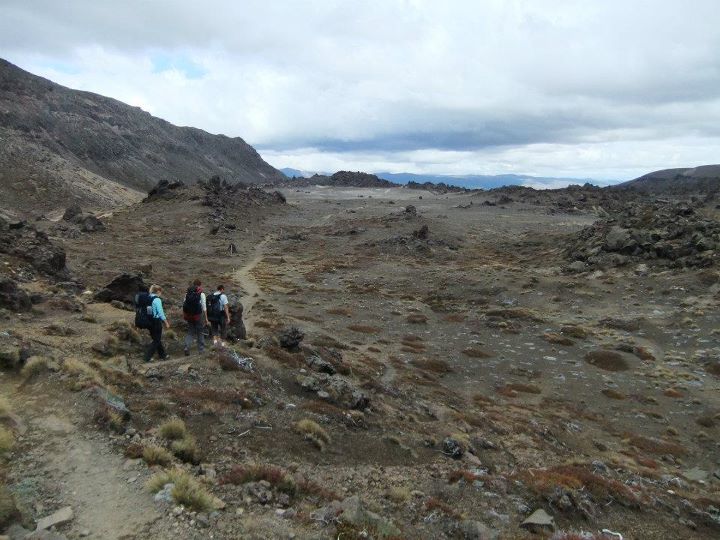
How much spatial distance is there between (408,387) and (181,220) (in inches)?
2891

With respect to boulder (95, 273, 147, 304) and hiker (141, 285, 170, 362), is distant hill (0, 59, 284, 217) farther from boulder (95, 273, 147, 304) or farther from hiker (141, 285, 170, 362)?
hiker (141, 285, 170, 362)

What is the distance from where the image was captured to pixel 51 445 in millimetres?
9875

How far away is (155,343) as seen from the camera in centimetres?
1795

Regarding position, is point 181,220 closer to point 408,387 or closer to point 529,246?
point 529,246

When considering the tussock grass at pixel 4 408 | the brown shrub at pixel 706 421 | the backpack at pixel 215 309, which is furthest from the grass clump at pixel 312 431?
the brown shrub at pixel 706 421

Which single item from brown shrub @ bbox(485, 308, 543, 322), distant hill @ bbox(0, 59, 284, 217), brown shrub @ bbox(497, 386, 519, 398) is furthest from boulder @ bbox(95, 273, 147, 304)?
distant hill @ bbox(0, 59, 284, 217)

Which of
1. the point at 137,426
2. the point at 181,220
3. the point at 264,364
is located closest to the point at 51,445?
the point at 137,426

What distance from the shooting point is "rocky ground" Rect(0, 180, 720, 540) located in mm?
9188

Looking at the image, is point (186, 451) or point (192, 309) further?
point (192, 309)

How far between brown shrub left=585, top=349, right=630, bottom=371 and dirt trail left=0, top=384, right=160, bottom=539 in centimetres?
3051

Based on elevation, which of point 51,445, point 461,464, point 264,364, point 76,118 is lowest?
point 461,464

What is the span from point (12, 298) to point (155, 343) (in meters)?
6.94

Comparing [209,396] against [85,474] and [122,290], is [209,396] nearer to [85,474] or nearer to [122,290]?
[85,474]

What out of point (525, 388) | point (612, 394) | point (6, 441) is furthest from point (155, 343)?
point (612, 394)
